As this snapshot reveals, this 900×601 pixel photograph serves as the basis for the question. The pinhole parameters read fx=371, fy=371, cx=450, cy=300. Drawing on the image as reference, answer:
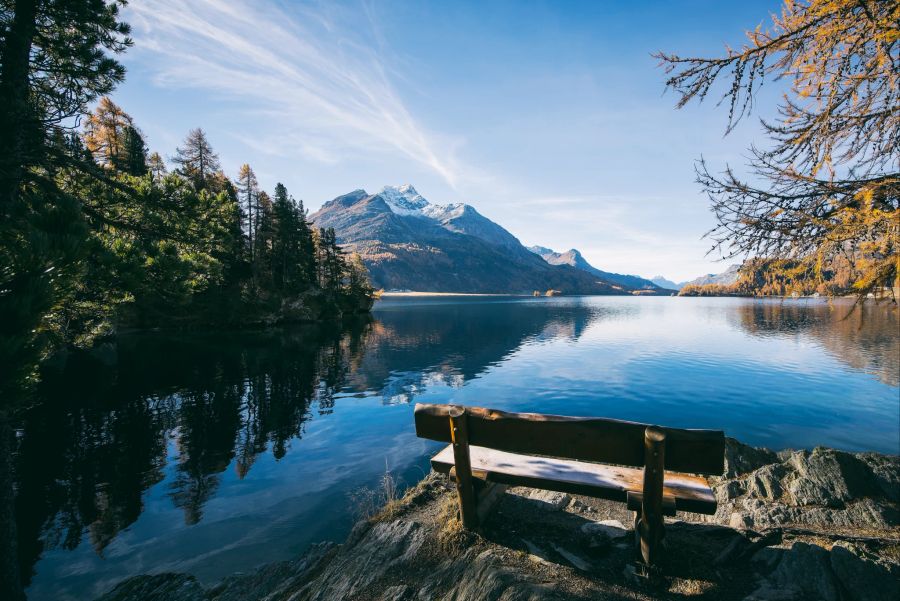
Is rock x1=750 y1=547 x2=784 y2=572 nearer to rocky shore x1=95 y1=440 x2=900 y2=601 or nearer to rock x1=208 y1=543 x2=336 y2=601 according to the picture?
rocky shore x1=95 y1=440 x2=900 y2=601

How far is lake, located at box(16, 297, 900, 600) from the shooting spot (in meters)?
9.29

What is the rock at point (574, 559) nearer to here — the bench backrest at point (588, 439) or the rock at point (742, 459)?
the bench backrest at point (588, 439)

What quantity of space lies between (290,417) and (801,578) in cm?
1939

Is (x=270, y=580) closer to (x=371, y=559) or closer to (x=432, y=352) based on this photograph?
(x=371, y=559)

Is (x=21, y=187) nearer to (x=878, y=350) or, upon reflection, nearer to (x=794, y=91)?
(x=794, y=91)

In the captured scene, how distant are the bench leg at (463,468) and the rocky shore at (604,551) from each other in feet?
0.96

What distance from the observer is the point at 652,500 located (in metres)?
4.22

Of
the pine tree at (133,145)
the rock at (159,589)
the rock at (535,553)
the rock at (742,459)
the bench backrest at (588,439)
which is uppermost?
the pine tree at (133,145)

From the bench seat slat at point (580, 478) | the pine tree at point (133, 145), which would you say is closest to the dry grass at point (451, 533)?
the bench seat slat at point (580, 478)

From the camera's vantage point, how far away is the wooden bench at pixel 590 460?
13.2 feet

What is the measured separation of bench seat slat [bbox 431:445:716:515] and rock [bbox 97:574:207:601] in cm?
548

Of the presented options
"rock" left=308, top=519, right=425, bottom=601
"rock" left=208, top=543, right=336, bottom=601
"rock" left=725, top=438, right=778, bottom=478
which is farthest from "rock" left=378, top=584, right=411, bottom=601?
"rock" left=725, top=438, right=778, bottom=478

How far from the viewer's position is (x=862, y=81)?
17.6 feet

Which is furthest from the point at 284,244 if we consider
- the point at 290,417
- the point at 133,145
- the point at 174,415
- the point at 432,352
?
the point at 290,417
